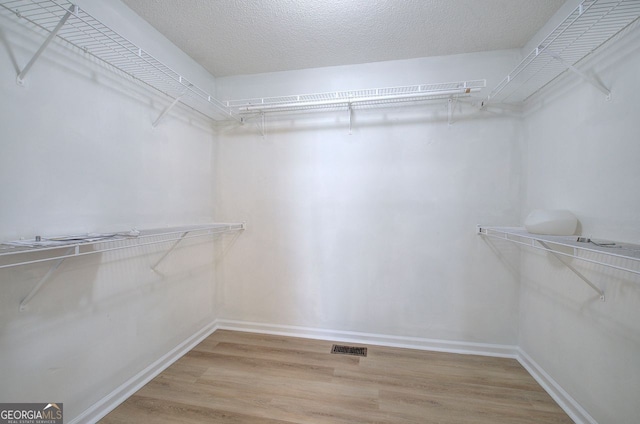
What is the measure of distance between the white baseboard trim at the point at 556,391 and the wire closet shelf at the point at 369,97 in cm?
195

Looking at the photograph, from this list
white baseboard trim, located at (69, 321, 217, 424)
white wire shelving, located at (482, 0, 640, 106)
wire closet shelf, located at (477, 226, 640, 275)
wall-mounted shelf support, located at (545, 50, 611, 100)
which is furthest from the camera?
white baseboard trim, located at (69, 321, 217, 424)

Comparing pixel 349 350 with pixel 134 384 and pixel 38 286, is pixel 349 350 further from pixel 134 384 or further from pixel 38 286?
pixel 38 286

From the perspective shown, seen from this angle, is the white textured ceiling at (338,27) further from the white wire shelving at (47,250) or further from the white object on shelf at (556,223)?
the white wire shelving at (47,250)

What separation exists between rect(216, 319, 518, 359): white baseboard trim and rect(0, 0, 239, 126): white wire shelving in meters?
1.90

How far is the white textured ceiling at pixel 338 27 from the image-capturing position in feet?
4.96

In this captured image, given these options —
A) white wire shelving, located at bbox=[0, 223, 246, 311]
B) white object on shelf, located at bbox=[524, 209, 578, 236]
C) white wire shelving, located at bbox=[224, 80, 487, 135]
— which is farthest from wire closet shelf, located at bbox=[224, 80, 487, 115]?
white wire shelving, located at bbox=[0, 223, 246, 311]

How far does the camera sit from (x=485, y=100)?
1870mm

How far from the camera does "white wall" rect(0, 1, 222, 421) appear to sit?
105 centimetres

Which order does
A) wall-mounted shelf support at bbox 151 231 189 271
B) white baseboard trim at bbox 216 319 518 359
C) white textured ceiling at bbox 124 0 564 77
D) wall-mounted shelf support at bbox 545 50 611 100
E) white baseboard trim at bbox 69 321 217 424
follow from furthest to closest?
white baseboard trim at bbox 216 319 518 359
wall-mounted shelf support at bbox 151 231 189 271
white textured ceiling at bbox 124 0 564 77
white baseboard trim at bbox 69 321 217 424
wall-mounted shelf support at bbox 545 50 611 100

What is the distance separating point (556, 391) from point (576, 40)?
1.99 m

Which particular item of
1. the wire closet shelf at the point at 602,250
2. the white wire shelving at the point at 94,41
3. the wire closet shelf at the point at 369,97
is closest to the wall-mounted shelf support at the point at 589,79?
the wire closet shelf at the point at 369,97

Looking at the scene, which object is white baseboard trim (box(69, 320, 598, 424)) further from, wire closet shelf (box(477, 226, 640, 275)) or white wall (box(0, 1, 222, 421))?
wire closet shelf (box(477, 226, 640, 275))

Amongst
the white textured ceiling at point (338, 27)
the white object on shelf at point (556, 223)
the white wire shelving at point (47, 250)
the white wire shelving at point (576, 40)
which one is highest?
the white textured ceiling at point (338, 27)

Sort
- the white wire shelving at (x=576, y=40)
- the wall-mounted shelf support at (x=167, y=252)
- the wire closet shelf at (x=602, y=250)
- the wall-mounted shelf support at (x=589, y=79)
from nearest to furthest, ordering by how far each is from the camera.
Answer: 1. the wire closet shelf at (x=602, y=250)
2. the white wire shelving at (x=576, y=40)
3. the wall-mounted shelf support at (x=589, y=79)
4. the wall-mounted shelf support at (x=167, y=252)
